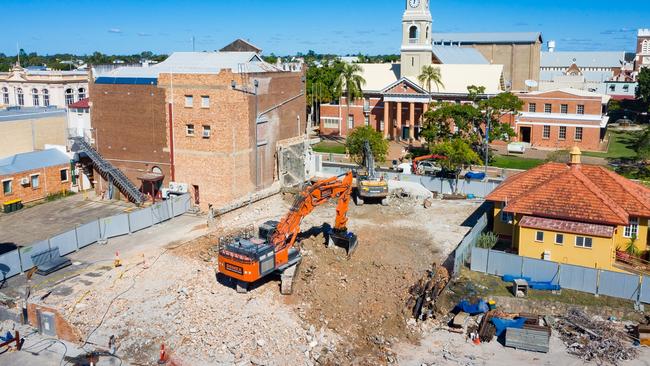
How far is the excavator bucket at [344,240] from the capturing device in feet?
109

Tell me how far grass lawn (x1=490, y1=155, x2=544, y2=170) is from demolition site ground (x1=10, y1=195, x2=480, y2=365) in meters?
24.1

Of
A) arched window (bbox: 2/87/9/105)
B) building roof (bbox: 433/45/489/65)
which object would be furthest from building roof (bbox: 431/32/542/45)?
arched window (bbox: 2/87/9/105)

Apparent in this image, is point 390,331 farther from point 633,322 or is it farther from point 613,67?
point 613,67

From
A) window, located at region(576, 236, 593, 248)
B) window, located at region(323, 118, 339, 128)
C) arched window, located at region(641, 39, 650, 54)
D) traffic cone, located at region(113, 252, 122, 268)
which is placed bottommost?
traffic cone, located at region(113, 252, 122, 268)

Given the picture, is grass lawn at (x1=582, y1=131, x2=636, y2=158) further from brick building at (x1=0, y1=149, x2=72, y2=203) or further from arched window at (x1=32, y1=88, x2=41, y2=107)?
arched window at (x1=32, y1=88, x2=41, y2=107)

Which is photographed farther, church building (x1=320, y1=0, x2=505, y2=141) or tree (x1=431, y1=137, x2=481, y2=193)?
church building (x1=320, y1=0, x2=505, y2=141)

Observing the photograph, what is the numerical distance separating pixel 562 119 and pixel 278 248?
4939 centimetres

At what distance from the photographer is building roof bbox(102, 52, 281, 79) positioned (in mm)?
45969

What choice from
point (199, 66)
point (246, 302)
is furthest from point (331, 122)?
point (246, 302)

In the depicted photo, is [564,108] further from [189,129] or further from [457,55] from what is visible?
[189,129]

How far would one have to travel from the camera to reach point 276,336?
24.8 meters

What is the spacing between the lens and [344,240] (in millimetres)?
33281

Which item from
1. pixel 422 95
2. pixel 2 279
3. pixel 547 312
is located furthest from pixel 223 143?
pixel 422 95

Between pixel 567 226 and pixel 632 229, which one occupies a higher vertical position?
pixel 567 226
